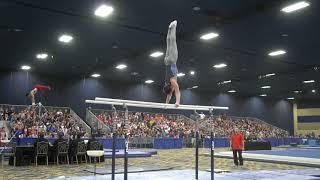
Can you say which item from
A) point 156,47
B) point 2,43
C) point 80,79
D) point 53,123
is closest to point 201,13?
point 156,47

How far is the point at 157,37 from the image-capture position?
1585 cm

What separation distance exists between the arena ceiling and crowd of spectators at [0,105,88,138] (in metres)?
2.99

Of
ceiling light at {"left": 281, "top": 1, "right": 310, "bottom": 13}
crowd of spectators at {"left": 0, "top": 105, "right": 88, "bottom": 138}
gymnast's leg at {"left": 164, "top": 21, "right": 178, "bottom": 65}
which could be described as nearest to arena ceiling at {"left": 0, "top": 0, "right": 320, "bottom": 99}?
ceiling light at {"left": 281, "top": 1, "right": 310, "bottom": 13}

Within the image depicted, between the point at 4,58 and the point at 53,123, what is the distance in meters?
4.86

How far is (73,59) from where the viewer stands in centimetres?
2095

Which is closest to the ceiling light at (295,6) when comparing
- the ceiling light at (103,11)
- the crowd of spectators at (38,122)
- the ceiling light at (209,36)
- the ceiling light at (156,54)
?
the ceiling light at (209,36)

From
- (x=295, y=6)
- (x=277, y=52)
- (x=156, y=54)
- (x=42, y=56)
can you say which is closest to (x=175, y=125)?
(x=156, y=54)

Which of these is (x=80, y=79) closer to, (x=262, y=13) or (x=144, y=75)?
(x=144, y=75)

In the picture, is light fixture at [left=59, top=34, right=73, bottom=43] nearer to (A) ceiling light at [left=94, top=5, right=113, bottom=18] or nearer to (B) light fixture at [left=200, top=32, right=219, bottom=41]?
(A) ceiling light at [left=94, top=5, right=113, bottom=18]

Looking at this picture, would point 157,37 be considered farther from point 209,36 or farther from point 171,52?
point 171,52

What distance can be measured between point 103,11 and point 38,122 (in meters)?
11.0

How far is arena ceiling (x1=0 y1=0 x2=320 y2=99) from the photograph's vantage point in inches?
475

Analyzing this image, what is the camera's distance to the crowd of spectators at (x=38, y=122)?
1958cm

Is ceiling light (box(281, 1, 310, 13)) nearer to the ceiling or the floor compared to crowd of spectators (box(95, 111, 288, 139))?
nearer to the ceiling
